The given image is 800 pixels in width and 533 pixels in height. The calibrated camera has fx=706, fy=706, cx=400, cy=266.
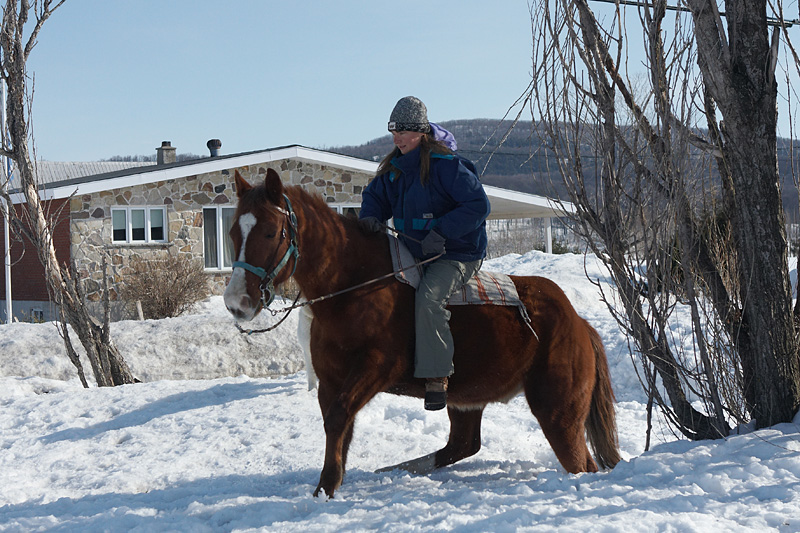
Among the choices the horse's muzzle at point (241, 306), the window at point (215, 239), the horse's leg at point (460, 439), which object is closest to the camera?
the horse's muzzle at point (241, 306)

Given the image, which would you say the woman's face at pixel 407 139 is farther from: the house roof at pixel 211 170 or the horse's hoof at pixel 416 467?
the house roof at pixel 211 170

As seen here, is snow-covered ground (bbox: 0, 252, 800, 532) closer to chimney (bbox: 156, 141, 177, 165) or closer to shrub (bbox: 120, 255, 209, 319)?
shrub (bbox: 120, 255, 209, 319)

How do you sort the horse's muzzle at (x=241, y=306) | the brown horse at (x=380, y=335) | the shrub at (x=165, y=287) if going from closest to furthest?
the horse's muzzle at (x=241, y=306)
the brown horse at (x=380, y=335)
the shrub at (x=165, y=287)

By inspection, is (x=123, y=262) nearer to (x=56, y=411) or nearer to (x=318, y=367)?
(x=56, y=411)

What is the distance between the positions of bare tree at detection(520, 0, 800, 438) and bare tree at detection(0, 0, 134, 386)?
633 centimetres

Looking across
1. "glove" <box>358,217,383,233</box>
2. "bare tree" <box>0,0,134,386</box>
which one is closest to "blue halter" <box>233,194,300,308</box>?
"glove" <box>358,217,383,233</box>

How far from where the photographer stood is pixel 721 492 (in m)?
3.43

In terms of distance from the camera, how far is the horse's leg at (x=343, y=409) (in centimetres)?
397

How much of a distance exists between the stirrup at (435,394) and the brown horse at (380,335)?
0.11 meters

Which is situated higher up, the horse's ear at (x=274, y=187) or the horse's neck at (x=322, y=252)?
the horse's ear at (x=274, y=187)

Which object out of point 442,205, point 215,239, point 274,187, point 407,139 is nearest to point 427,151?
point 407,139

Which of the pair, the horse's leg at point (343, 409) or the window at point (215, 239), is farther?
the window at point (215, 239)

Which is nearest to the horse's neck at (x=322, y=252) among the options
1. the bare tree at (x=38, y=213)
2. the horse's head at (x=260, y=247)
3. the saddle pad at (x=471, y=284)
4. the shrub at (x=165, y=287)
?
the horse's head at (x=260, y=247)

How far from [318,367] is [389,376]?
Result: 0.45 metres
